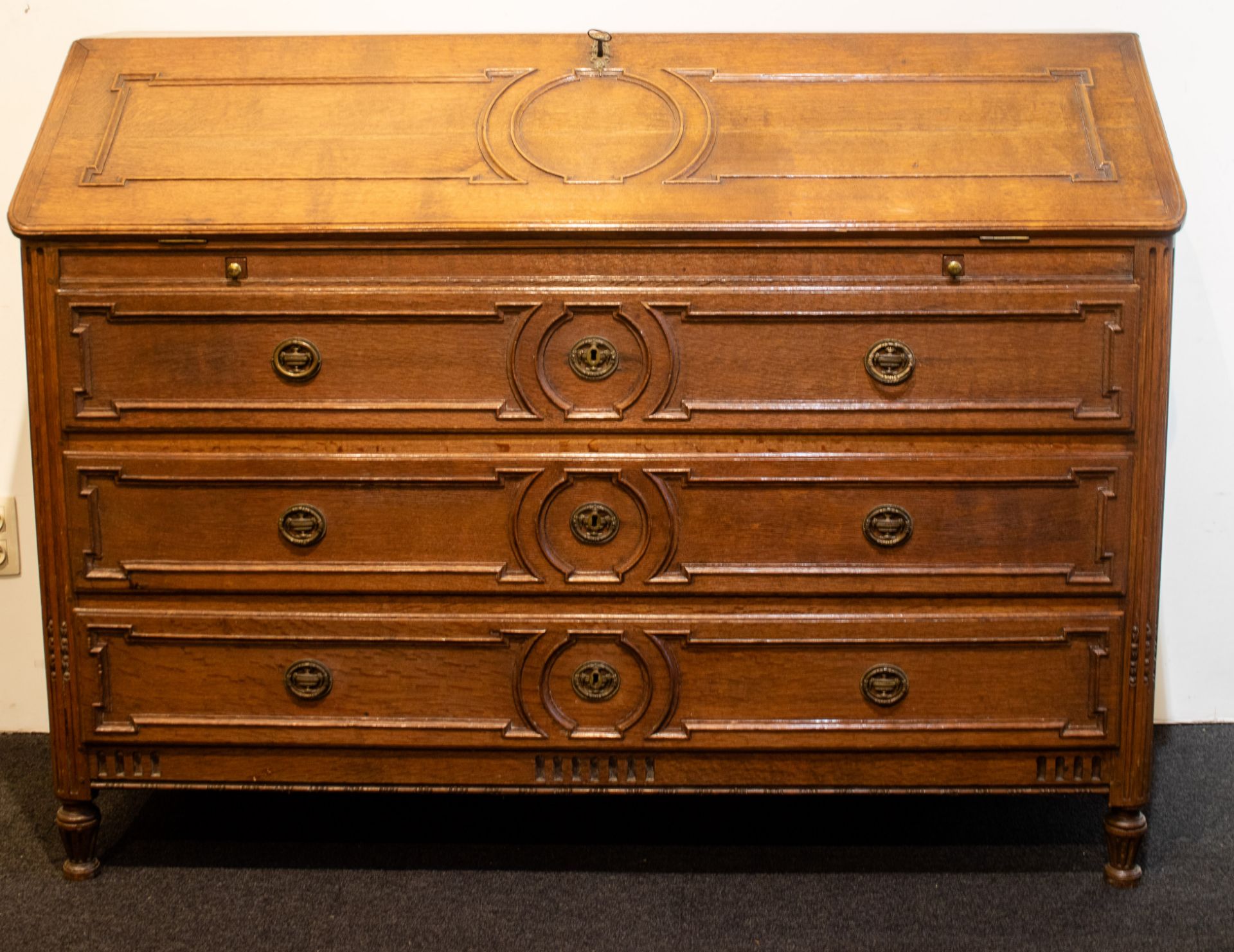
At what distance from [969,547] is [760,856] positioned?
2.59 ft

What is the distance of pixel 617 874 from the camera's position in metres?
2.31

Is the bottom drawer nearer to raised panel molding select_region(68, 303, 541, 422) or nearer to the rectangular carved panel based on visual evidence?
raised panel molding select_region(68, 303, 541, 422)

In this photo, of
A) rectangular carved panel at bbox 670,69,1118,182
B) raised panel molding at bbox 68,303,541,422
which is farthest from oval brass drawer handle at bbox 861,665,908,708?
rectangular carved panel at bbox 670,69,1118,182

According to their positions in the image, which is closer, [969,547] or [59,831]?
[969,547]

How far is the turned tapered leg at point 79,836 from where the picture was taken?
2.24m

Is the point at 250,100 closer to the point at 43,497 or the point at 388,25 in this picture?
the point at 388,25

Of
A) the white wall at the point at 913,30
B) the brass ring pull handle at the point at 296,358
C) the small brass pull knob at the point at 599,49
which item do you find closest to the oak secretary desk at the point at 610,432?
the brass ring pull handle at the point at 296,358

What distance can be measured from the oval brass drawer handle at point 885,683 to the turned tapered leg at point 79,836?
1.51 meters

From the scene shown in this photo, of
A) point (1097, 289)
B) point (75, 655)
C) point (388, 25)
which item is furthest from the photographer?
point (388, 25)

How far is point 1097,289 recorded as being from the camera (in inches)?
78.3

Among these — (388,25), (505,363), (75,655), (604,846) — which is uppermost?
(388,25)

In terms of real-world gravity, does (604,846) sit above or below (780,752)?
below

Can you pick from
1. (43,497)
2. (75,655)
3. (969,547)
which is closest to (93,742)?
(75,655)

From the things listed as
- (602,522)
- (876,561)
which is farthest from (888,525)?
(602,522)
